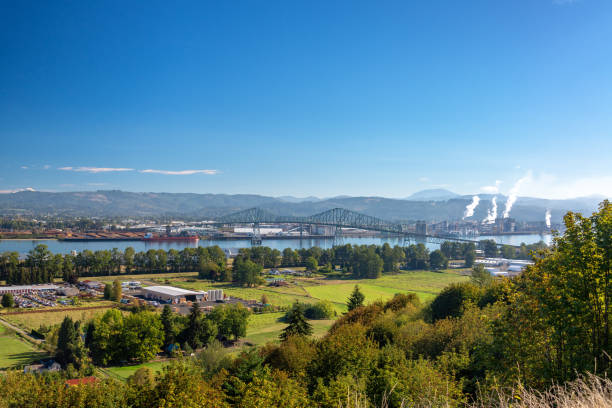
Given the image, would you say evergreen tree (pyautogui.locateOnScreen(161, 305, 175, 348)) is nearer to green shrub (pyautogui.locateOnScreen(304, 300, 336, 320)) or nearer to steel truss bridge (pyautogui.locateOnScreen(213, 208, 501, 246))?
green shrub (pyautogui.locateOnScreen(304, 300, 336, 320))

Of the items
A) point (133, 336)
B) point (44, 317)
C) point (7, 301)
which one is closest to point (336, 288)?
point (133, 336)

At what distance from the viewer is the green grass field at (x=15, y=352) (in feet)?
27.0

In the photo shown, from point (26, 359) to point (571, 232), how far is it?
10.1 metres

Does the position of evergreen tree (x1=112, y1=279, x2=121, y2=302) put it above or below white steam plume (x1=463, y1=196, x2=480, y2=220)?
below

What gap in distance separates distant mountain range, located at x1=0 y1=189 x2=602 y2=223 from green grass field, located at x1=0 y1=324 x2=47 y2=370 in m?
78.4

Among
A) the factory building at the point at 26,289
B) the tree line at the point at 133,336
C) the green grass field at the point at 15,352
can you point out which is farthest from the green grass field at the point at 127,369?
the factory building at the point at 26,289

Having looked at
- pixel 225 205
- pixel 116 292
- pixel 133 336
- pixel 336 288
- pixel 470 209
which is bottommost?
pixel 336 288

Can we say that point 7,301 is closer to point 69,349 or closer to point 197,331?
point 69,349

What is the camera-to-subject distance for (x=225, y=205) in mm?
144250

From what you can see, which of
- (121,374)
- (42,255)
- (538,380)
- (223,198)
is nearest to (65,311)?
(121,374)

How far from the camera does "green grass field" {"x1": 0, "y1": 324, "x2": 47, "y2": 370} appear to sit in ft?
27.0

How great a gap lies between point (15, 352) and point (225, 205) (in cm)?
13715

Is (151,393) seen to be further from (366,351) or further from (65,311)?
(65,311)

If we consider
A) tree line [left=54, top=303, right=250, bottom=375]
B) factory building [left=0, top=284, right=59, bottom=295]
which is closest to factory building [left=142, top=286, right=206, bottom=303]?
factory building [left=0, top=284, right=59, bottom=295]
